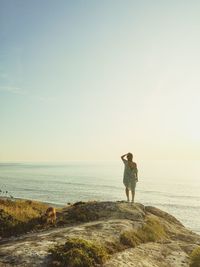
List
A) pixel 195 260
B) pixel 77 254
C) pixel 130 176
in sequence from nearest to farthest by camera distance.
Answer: pixel 77 254, pixel 195 260, pixel 130 176

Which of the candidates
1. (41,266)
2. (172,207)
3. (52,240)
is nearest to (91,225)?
(52,240)

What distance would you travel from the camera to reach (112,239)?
41.9 ft

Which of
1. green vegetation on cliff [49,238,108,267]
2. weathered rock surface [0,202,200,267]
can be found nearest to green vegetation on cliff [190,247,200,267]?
weathered rock surface [0,202,200,267]

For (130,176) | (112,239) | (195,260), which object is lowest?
(195,260)

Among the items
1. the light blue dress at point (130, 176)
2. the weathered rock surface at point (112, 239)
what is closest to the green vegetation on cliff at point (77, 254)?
the weathered rock surface at point (112, 239)

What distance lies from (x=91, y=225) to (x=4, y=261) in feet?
18.3

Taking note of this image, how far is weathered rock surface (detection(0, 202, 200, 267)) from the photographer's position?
10.2 metres

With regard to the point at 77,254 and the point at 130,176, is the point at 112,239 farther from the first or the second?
the point at 130,176

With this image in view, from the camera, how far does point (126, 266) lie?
10391 mm

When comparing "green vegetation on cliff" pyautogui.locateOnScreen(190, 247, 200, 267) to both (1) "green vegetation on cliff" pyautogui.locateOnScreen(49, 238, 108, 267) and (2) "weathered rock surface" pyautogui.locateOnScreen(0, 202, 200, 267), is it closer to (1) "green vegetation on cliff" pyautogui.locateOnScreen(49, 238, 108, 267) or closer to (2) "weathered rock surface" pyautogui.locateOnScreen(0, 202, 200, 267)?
(2) "weathered rock surface" pyautogui.locateOnScreen(0, 202, 200, 267)

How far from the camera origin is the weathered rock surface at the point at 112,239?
10.2m

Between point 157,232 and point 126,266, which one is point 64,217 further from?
point 126,266

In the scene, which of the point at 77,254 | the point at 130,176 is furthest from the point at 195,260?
the point at 130,176

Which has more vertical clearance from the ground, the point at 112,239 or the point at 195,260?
the point at 112,239
